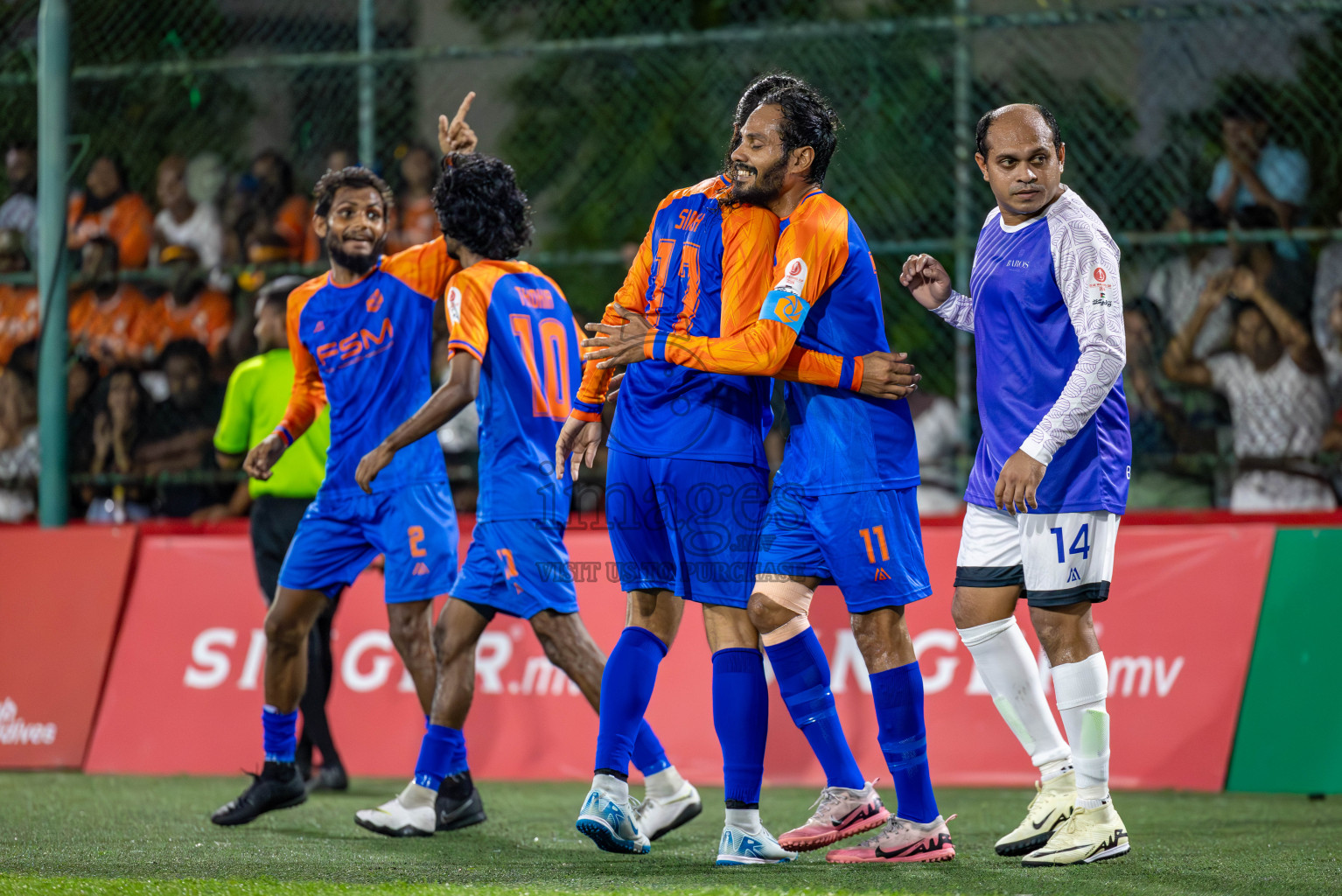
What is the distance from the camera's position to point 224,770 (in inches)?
273

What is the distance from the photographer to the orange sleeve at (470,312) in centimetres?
495

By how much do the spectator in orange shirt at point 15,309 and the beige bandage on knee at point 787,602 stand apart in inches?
236

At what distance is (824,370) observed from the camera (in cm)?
411

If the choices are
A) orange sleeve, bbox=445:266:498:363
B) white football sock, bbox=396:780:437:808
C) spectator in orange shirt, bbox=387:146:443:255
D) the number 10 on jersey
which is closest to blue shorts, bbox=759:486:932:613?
the number 10 on jersey

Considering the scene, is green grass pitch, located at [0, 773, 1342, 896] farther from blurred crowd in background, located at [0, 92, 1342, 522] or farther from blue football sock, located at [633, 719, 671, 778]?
blurred crowd in background, located at [0, 92, 1342, 522]

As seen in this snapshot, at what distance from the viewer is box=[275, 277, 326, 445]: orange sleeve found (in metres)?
5.60

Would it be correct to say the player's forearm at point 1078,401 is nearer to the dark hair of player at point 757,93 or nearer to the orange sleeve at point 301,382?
the dark hair of player at point 757,93

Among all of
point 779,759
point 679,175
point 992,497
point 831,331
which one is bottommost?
point 779,759

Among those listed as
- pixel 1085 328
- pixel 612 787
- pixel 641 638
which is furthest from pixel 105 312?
pixel 1085 328

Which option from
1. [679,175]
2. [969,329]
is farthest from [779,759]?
[679,175]

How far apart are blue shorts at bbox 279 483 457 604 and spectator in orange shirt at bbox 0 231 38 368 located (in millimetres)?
4112

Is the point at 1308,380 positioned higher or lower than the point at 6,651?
higher

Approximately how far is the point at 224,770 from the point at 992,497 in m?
4.33

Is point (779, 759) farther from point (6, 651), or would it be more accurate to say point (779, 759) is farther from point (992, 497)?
point (6, 651)
